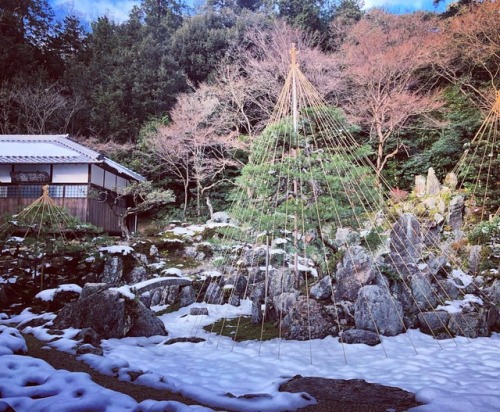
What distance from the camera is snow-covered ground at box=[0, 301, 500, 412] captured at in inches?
107

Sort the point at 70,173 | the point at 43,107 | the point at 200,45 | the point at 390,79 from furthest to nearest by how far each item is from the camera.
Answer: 1. the point at 200,45
2. the point at 43,107
3. the point at 390,79
4. the point at 70,173

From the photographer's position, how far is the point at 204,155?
19281 millimetres

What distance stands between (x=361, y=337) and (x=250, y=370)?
2.01m

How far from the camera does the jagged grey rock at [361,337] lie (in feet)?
17.2

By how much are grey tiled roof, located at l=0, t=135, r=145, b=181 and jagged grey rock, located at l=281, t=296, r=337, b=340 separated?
10361 mm

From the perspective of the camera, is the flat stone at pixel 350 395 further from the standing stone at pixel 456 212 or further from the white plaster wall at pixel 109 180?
the white plaster wall at pixel 109 180

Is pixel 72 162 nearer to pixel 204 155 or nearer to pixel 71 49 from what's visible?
pixel 204 155

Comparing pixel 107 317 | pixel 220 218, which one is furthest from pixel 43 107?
pixel 107 317

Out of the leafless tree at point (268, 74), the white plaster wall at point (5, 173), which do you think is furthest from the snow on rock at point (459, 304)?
the white plaster wall at point (5, 173)

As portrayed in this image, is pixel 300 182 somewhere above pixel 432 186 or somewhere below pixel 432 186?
below

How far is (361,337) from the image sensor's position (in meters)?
5.29

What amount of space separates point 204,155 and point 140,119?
17.7 feet

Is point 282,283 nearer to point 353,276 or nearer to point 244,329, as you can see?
point 244,329

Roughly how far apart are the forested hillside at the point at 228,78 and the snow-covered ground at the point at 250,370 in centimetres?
947
